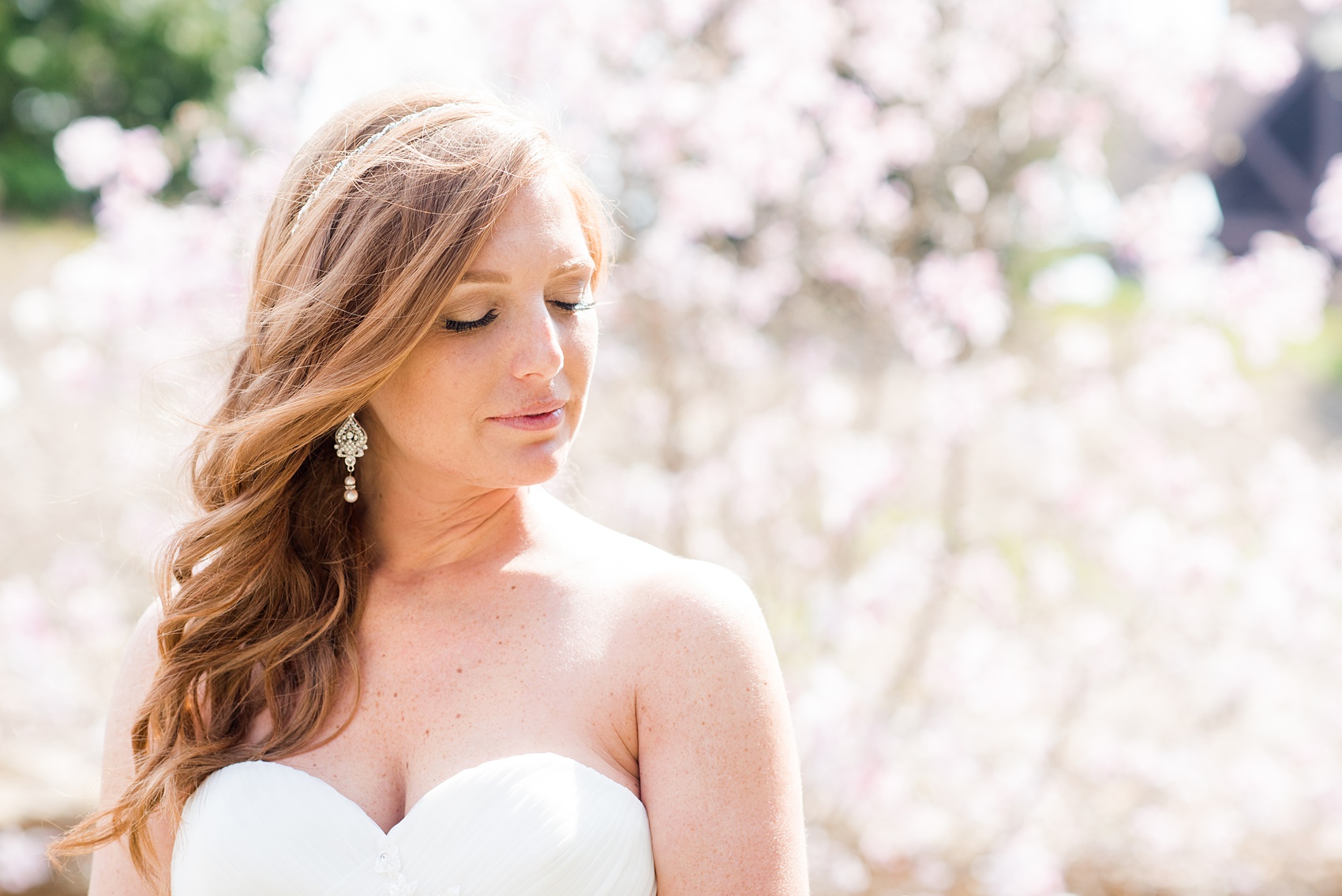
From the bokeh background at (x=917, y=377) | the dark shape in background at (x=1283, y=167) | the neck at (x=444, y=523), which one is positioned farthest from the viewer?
the dark shape in background at (x=1283, y=167)

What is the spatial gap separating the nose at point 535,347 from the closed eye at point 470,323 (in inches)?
1.6

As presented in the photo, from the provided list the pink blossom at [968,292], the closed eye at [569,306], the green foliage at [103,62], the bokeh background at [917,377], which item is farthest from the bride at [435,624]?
the green foliage at [103,62]

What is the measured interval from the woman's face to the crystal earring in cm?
16

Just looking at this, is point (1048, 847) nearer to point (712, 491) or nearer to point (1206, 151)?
point (712, 491)

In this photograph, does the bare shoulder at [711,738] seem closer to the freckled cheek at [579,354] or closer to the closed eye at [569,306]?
the freckled cheek at [579,354]

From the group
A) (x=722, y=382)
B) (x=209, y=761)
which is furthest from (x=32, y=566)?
(x=209, y=761)

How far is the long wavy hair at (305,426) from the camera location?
1.60m

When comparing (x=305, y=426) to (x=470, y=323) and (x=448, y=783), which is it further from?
(x=448, y=783)

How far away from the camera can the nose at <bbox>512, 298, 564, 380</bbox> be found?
5.29 ft

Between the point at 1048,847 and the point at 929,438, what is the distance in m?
1.62

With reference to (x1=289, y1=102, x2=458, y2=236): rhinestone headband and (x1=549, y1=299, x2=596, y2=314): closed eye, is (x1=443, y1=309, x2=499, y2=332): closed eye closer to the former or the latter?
(x1=549, y1=299, x2=596, y2=314): closed eye

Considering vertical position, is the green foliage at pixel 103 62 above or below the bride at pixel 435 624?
below

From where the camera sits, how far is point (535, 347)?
1.61m

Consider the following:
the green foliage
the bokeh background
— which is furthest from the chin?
the green foliage
